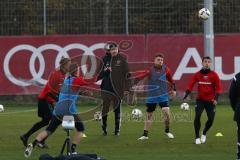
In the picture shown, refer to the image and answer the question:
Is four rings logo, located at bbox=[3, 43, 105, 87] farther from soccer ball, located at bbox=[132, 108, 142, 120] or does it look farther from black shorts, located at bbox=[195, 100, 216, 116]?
black shorts, located at bbox=[195, 100, 216, 116]

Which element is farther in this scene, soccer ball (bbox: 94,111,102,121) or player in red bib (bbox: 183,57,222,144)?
soccer ball (bbox: 94,111,102,121)

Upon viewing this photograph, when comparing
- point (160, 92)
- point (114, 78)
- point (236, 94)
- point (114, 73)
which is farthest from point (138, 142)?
Answer: point (236, 94)

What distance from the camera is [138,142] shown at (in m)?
17.9

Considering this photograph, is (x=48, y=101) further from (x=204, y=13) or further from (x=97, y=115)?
(x=204, y=13)

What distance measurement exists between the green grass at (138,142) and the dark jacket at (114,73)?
1.26 metres

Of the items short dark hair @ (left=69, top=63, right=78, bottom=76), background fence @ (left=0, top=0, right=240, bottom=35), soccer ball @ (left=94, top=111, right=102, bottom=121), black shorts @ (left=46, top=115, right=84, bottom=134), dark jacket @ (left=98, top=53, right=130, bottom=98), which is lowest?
soccer ball @ (left=94, top=111, right=102, bottom=121)

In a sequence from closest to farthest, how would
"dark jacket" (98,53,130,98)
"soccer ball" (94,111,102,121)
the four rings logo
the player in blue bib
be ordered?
1. "soccer ball" (94,111,102,121)
2. the player in blue bib
3. "dark jacket" (98,53,130,98)
4. the four rings logo

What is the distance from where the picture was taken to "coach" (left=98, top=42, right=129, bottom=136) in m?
19.4

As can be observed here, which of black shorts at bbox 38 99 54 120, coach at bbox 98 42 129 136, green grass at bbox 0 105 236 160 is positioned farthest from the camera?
coach at bbox 98 42 129 136

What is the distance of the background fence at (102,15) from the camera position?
3250 cm

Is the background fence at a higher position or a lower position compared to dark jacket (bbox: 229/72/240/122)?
higher

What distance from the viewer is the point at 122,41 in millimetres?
31625

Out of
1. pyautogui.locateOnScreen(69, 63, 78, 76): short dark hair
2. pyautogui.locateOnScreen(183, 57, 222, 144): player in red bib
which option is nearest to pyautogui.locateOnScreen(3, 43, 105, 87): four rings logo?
pyautogui.locateOnScreen(183, 57, 222, 144): player in red bib

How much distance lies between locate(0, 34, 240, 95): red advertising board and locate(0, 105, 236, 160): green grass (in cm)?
657
